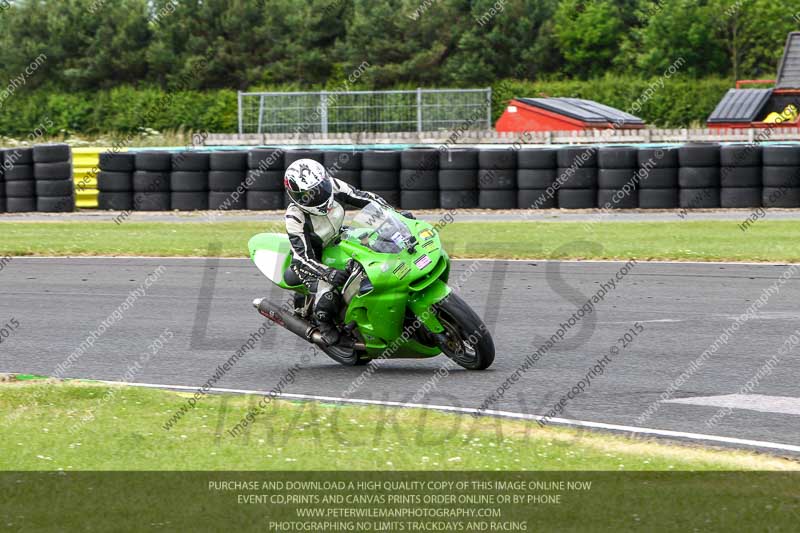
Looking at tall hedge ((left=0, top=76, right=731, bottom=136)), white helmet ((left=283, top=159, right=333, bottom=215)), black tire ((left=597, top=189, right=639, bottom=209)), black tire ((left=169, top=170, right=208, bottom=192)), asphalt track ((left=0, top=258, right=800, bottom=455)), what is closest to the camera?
asphalt track ((left=0, top=258, right=800, bottom=455))

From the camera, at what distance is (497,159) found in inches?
859

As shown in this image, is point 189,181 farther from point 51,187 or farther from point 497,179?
point 497,179

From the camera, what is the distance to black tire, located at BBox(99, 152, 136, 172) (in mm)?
22812

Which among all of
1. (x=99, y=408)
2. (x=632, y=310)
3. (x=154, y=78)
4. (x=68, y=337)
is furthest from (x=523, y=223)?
(x=154, y=78)

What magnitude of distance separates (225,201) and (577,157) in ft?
20.9

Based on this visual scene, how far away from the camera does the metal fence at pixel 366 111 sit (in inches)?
1470

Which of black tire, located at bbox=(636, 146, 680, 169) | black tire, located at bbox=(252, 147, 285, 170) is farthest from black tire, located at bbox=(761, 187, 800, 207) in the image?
black tire, located at bbox=(252, 147, 285, 170)

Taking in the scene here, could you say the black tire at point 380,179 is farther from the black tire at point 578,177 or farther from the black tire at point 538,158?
the black tire at point 578,177

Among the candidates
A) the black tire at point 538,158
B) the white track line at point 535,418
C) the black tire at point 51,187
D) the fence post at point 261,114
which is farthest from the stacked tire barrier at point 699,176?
the fence post at point 261,114

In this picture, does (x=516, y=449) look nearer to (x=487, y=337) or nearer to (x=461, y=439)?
(x=461, y=439)

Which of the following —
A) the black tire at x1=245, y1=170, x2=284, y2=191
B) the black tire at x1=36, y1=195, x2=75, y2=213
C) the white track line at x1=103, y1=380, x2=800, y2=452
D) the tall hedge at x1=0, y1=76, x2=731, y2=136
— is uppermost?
the white track line at x1=103, y1=380, x2=800, y2=452

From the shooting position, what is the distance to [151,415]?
7855 millimetres

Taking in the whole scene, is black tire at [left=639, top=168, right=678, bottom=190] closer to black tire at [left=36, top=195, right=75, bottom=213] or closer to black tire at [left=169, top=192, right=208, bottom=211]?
black tire at [left=169, top=192, right=208, bottom=211]

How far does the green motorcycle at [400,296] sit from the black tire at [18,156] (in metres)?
14.7
